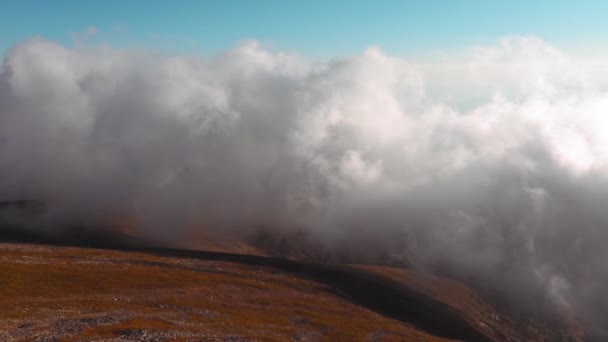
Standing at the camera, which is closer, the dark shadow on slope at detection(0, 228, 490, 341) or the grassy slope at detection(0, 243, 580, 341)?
the grassy slope at detection(0, 243, 580, 341)

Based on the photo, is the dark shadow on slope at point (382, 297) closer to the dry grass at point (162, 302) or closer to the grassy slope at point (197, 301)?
the grassy slope at point (197, 301)

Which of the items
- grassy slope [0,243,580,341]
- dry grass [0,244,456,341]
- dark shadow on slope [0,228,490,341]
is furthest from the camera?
dark shadow on slope [0,228,490,341]

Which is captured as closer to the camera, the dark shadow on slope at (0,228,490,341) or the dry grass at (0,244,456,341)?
the dry grass at (0,244,456,341)

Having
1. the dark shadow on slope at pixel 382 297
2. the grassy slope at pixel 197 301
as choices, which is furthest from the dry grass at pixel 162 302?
the dark shadow on slope at pixel 382 297

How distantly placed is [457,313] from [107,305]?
137 m

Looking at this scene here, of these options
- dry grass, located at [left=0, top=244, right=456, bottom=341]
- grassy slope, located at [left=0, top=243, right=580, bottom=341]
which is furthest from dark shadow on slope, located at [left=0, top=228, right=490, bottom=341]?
dry grass, located at [left=0, top=244, right=456, bottom=341]

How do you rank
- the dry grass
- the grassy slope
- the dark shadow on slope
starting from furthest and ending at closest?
the dark shadow on slope
the grassy slope
the dry grass

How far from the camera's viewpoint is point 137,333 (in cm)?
8950

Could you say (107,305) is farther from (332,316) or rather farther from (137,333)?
(332,316)

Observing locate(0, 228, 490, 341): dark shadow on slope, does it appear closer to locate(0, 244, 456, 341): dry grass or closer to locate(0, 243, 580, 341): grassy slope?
locate(0, 243, 580, 341): grassy slope

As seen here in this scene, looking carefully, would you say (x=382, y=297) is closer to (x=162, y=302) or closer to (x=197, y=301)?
(x=197, y=301)

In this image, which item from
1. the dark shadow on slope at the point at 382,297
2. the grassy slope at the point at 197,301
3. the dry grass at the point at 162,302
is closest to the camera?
the dry grass at the point at 162,302

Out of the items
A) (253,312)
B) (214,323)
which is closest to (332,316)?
(253,312)

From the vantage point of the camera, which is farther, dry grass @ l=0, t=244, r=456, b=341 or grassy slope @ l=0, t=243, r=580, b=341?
grassy slope @ l=0, t=243, r=580, b=341
